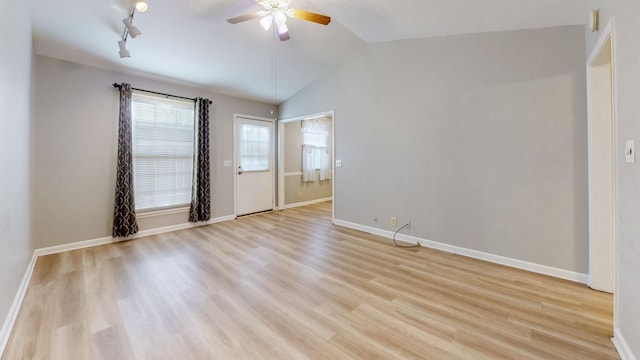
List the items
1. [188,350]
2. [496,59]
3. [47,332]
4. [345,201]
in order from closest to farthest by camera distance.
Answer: [188,350], [47,332], [496,59], [345,201]

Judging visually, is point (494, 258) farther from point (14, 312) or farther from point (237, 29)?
point (14, 312)

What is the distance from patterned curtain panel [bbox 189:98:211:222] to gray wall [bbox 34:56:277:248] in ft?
2.49

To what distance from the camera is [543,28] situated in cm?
255

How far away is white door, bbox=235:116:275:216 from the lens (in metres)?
5.18

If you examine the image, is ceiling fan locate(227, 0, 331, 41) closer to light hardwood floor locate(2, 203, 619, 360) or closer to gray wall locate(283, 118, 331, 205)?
light hardwood floor locate(2, 203, 619, 360)

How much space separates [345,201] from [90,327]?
11.4 ft

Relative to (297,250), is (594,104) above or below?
above

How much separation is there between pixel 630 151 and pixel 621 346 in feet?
3.83

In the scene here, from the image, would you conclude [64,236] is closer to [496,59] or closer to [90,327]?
[90,327]

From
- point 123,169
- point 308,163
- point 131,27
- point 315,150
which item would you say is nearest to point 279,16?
point 131,27

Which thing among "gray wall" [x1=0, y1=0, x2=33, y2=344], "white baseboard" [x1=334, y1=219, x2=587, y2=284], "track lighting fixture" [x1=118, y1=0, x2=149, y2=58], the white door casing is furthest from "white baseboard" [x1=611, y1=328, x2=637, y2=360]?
"track lighting fixture" [x1=118, y1=0, x2=149, y2=58]

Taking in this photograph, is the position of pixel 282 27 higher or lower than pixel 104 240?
higher

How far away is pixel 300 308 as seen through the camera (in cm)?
202

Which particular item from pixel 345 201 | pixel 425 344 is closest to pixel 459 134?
pixel 345 201
